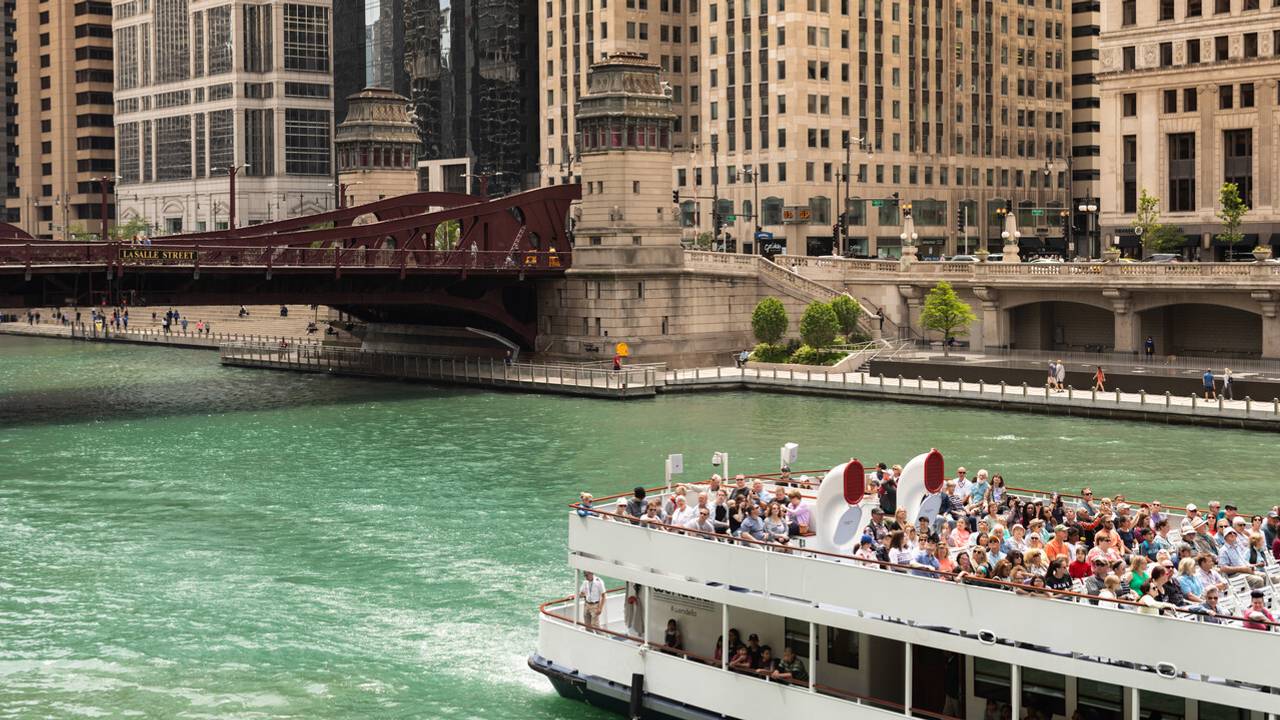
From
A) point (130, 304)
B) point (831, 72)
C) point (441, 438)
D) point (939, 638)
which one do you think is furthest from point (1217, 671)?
point (831, 72)

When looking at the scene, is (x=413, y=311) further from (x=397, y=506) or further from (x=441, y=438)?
(x=397, y=506)

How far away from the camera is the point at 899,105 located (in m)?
152

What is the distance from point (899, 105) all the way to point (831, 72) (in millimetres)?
9877

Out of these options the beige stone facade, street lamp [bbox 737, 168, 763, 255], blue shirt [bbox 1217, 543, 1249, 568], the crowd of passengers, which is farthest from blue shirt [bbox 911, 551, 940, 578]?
street lamp [bbox 737, 168, 763, 255]

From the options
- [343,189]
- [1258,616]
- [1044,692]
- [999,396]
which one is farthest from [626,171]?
[1258,616]

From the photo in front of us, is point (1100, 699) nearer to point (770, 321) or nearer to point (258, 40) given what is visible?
point (770, 321)

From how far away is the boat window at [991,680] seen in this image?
26266 mm

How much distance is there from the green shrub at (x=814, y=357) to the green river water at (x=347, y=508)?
9532 mm

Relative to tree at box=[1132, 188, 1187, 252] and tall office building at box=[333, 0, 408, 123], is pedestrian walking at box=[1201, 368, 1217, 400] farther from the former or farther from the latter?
tall office building at box=[333, 0, 408, 123]

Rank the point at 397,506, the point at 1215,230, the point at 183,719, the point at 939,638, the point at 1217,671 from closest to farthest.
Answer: the point at 1217,671, the point at 939,638, the point at 183,719, the point at 397,506, the point at 1215,230

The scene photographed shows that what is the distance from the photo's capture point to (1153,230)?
367 feet

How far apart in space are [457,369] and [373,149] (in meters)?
30.7

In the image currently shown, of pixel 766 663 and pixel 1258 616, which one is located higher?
pixel 1258 616

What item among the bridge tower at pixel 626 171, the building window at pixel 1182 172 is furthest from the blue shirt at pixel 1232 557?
the building window at pixel 1182 172
